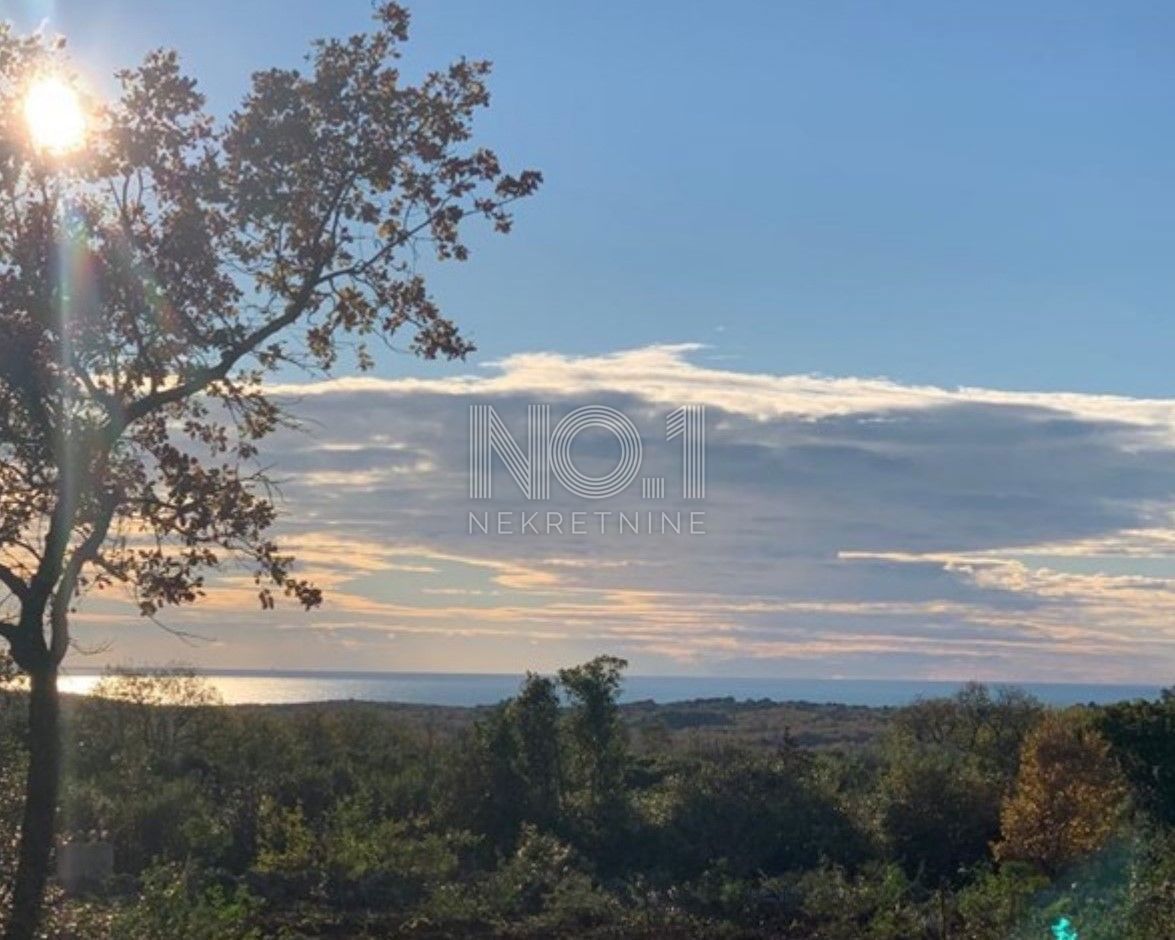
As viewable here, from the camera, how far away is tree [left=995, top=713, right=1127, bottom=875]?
16.2 meters

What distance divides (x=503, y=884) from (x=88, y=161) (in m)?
9.93

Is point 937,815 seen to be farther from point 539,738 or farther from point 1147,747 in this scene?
point 539,738

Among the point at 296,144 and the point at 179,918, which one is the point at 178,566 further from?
the point at 179,918

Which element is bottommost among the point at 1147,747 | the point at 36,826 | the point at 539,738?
the point at 539,738

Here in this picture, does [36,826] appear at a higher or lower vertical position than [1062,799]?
higher

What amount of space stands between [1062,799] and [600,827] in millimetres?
6796

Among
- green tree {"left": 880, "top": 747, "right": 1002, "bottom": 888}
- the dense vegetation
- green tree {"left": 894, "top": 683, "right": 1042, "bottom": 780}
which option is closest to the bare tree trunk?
the dense vegetation

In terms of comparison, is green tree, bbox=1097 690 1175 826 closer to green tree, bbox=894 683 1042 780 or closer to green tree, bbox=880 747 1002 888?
green tree, bbox=880 747 1002 888

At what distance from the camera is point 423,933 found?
13875 millimetres

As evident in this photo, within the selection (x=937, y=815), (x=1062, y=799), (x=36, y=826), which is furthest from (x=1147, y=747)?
(x=36, y=826)

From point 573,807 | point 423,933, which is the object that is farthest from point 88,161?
point 573,807

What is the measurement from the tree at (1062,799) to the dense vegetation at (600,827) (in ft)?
0.10

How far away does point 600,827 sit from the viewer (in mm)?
20859

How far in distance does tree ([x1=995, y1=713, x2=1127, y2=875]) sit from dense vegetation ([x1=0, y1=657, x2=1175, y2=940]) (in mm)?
30
